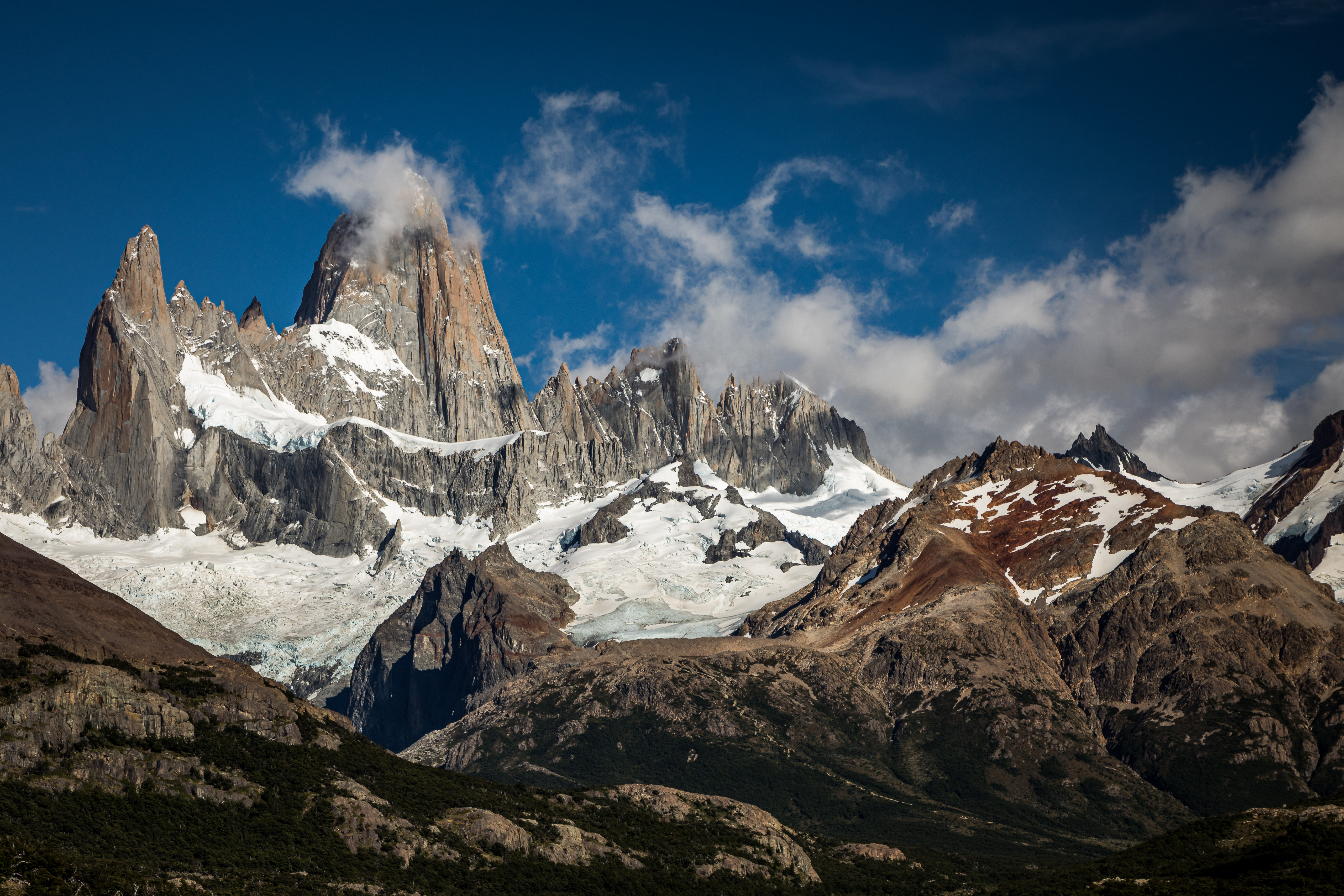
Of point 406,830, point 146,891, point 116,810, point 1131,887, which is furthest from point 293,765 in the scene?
point 1131,887

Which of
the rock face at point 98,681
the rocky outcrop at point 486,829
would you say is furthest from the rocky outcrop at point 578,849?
the rock face at point 98,681

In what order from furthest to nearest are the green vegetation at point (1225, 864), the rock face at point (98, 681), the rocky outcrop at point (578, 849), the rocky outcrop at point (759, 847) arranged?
the rocky outcrop at point (759, 847), the rocky outcrop at point (578, 849), the rock face at point (98, 681), the green vegetation at point (1225, 864)

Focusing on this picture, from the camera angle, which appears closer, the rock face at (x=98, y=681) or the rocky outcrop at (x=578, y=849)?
the rock face at (x=98, y=681)

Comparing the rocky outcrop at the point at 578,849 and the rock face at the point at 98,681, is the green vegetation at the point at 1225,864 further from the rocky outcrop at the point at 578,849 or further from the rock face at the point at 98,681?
the rock face at the point at 98,681

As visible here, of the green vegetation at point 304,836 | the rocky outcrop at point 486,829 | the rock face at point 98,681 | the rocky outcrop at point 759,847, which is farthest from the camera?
the rocky outcrop at point 759,847

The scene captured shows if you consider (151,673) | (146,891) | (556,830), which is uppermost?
(151,673)

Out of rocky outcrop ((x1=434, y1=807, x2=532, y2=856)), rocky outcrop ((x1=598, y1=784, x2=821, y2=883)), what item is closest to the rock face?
rocky outcrop ((x1=434, y1=807, x2=532, y2=856))

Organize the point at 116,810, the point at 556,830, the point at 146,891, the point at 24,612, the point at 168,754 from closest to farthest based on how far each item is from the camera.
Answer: the point at 146,891 < the point at 116,810 < the point at 168,754 < the point at 24,612 < the point at 556,830

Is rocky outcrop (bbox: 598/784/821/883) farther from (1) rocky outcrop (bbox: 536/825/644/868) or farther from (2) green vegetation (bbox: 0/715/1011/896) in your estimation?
(1) rocky outcrop (bbox: 536/825/644/868)

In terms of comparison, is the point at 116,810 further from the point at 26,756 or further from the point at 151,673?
the point at 151,673

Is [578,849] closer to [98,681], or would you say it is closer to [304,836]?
[304,836]

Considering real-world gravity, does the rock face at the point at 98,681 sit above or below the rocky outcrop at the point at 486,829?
above

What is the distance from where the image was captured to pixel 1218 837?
165 metres

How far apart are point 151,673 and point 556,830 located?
48634 mm
